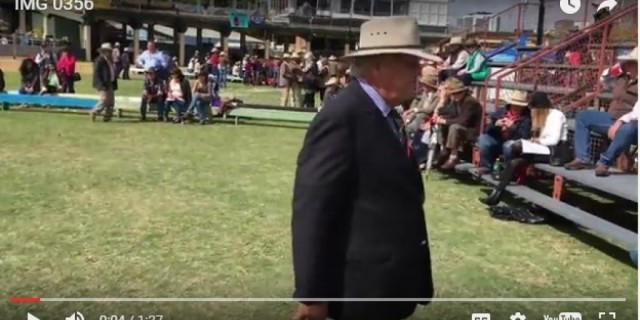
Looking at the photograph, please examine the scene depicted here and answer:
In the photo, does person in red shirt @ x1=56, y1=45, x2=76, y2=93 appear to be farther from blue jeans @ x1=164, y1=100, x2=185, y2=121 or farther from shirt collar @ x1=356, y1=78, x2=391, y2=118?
shirt collar @ x1=356, y1=78, x2=391, y2=118

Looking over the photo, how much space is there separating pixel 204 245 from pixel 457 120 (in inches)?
122

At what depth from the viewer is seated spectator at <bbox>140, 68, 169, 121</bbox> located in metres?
10.6

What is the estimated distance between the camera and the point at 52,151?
7.08 metres

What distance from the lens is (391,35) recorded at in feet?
6.13

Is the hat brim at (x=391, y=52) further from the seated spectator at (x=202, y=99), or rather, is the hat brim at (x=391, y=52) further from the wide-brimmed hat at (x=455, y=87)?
the seated spectator at (x=202, y=99)

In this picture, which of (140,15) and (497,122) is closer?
(140,15)

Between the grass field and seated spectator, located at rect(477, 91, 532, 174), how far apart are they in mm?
334

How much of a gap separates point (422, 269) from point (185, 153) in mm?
5663

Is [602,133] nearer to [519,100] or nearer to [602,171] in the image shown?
[602,171]

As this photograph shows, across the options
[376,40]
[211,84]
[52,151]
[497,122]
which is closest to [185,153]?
[52,151]

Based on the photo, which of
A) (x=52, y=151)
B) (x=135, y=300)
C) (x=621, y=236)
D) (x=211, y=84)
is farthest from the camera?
(x=211, y=84)

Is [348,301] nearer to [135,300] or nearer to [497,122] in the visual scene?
[135,300]

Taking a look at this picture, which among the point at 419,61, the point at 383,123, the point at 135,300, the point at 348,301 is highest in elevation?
the point at 419,61

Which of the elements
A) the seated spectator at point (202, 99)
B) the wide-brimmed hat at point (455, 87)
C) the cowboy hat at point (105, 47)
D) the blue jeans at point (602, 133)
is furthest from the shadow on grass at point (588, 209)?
the seated spectator at point (202, 99)
